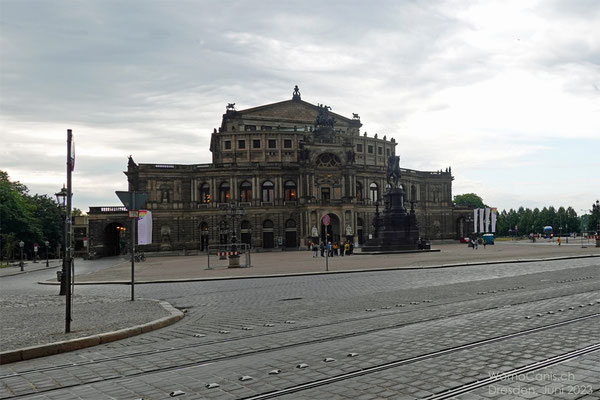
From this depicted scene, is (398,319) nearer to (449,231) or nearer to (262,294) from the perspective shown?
(262,294)

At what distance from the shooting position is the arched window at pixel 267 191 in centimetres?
7862

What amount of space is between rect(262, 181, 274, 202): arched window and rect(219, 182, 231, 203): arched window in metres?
5.32

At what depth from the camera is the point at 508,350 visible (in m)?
7.95

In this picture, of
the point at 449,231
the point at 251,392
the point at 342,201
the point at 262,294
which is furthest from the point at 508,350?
the point at 449,231

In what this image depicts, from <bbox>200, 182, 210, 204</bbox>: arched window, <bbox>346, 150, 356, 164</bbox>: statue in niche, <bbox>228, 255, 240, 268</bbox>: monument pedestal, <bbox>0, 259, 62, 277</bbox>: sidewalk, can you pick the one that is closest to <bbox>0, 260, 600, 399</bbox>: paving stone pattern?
<bbox>228, 255, 240, 268</bbox>: monument pedestal

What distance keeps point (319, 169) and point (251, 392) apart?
7192 cm

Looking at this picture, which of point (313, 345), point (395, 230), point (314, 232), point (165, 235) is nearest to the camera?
point (313, 345)

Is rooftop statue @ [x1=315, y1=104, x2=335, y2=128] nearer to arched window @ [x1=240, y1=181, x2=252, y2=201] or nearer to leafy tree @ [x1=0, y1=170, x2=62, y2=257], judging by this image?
arched window @ [x1=240, y1=181, x2=252, y2=201]

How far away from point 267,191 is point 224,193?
259 inches

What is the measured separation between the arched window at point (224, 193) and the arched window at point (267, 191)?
210 inches

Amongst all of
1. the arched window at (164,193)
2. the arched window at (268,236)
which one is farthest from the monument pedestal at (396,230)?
the arched window at (164,193)

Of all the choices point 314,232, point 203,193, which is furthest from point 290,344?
point 203,193

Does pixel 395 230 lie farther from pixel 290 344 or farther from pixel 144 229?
pixel 290 344

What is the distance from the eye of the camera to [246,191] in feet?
258
